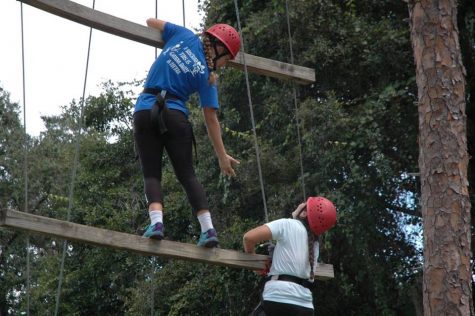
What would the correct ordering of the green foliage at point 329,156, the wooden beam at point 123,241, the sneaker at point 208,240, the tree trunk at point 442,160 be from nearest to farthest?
the wooden beam at point 123,241 → the sneaker at point 208,240 → the tree trunk at point 442,160 → the green foliage at point 329,156

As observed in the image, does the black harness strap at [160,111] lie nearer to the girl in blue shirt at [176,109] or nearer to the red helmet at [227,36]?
the girl in blue shirt at [176,109]

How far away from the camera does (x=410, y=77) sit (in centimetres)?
945

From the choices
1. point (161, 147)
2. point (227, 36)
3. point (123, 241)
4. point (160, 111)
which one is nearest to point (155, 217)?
point (123, 241)

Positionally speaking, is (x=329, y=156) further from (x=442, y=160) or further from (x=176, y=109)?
(x=176, y=109)

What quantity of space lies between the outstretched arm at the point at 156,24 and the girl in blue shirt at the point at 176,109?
0.14 meters

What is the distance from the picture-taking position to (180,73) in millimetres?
4578

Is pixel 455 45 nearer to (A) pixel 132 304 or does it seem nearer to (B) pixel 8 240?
(A) pixel 132 304

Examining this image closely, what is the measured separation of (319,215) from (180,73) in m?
0.93

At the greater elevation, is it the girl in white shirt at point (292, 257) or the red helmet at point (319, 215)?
the red helmet at point (319, 215)

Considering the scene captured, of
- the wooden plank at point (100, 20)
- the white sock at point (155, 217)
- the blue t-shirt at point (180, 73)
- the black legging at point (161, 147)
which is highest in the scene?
the wooden plank at point (100, 20)

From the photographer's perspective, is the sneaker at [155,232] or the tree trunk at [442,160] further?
the tree trunk at [442,160]

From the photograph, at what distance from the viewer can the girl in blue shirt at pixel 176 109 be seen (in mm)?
4539

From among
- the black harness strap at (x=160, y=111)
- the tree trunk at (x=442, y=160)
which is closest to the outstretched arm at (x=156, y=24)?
the black harness strap at (x=160, y=111)

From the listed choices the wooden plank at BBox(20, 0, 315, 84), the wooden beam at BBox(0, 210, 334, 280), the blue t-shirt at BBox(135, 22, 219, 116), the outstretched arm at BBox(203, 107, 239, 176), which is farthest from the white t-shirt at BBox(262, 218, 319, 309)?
the wooden plank at BBox(20, 0, 315, 84)
